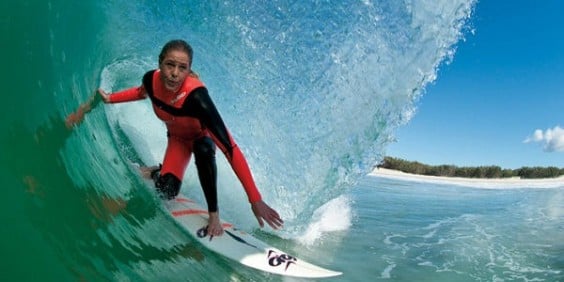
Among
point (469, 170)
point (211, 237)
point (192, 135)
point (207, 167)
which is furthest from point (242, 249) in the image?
point (469, 170)

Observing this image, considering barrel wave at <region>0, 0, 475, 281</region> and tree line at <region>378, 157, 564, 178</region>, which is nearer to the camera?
barrel wave at <region>0, 0, 475, 281</region>

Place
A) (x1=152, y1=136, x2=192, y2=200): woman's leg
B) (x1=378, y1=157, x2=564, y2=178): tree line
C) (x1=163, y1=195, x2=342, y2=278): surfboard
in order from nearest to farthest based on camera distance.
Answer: (x1=163, y1=195, x2=342, y2=278): surfboard < (x1=152, y1=136, x2=192, y2=200): woman's leg < (x1=378, y1=157, x2=564, y2=178): tree line

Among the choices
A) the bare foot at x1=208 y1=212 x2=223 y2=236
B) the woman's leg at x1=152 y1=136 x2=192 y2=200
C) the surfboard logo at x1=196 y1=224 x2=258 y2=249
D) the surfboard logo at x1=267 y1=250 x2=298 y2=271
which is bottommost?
the surfboard logo at x1=267 y1=250 x2=298 y2=271

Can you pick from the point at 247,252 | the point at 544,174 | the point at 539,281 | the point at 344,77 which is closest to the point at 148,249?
the point at 247,252

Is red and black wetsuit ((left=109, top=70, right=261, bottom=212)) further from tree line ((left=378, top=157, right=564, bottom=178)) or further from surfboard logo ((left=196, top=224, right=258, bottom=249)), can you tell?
tree line ((left=378, top=157, right=564, bottom=178))

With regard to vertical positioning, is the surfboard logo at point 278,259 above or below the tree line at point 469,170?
below

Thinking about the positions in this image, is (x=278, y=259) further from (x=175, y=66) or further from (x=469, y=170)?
(x=469, y=170)

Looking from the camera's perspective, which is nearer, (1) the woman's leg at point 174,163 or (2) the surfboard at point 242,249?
(2) the surfboard at point 242,249

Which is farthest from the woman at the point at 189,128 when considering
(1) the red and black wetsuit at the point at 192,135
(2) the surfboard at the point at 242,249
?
(2) the surfboard at the point at 242,249

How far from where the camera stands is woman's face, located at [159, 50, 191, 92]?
3.31 m

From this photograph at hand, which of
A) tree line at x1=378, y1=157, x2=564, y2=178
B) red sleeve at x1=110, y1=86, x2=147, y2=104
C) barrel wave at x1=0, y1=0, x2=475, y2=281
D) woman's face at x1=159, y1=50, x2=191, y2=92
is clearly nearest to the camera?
woman's face at x1=159, y1=50, x2=191, y2=92

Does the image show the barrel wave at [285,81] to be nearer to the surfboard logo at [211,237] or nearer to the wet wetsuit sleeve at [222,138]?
the surfboard logo at [211,237]

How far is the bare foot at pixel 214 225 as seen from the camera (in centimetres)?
379

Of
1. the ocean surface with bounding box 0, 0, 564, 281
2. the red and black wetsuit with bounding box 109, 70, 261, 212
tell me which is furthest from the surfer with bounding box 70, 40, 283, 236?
the ocean surface with bounding box 0, 0, 564, 281
